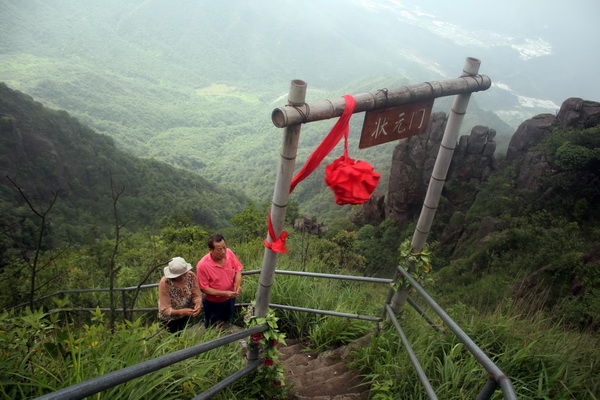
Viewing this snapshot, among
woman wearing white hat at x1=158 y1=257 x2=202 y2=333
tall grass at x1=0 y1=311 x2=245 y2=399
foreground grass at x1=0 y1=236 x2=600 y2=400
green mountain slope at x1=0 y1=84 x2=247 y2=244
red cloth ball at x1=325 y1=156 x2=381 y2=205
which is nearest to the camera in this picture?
tall grass at x1=0 y1=311 x2=245 y2=399

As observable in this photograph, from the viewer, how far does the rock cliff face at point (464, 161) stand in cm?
2047

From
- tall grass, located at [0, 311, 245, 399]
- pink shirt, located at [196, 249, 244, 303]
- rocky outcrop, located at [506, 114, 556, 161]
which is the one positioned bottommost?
pink shirt, located at [196, 249, 244, 303]

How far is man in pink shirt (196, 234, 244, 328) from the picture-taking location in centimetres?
353

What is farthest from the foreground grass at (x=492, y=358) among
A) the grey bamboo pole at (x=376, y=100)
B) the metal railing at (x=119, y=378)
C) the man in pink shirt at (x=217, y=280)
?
the grey bamboo pole at (x=376, y=100)

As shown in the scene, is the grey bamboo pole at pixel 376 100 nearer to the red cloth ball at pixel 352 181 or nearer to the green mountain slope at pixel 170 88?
the red cloth ball at pixel 352 181

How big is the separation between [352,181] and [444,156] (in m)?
1.14

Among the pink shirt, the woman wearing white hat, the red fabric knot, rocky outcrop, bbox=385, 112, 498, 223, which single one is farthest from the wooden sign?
rocky outcrop, bbox=385, 112, 498, 223

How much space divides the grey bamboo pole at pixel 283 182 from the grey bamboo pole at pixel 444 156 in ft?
3.85

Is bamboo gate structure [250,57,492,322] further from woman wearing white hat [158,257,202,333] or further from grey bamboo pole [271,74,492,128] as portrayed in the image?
woman wearing white hat [158,257,202,333]

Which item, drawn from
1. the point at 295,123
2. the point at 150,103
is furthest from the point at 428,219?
the point at 150,103

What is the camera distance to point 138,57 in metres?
176

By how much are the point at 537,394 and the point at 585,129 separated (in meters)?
22.0

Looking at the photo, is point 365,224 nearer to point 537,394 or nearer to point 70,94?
point 537,394

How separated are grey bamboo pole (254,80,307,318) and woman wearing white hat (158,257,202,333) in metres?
1.32
